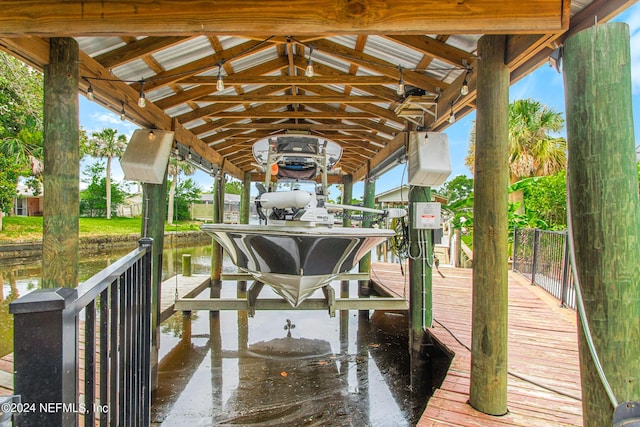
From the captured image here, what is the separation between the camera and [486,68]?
8.01ft

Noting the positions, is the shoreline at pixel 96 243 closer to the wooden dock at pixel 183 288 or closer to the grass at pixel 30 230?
the grass at pixel 30 230

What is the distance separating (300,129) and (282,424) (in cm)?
427

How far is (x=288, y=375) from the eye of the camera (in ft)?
15.9

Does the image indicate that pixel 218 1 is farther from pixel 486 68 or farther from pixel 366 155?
pixel 366 155

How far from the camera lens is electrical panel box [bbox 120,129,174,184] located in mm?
3963

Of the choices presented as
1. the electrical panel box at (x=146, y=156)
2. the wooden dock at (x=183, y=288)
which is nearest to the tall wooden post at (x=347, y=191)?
the wooden dock at (x=183, y=288)

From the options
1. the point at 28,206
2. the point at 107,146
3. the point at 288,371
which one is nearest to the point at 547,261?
the point at 288,371

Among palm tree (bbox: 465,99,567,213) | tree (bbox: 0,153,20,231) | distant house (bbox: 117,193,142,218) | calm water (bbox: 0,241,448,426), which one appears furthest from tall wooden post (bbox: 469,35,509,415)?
distant house (bbox: 117,193,142,218)

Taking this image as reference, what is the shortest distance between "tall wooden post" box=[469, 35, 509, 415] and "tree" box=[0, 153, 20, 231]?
1614 cm

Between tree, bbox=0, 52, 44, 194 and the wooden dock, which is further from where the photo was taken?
tree, bbox=0, 52, 44, 194

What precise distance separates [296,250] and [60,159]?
1989 mm

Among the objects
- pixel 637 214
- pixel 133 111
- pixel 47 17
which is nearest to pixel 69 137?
pixel 47 17

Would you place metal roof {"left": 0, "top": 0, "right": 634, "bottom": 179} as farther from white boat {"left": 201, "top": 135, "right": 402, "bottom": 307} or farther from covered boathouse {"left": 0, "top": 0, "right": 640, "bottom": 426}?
white boat {"left": 201, "top": 135, "right": 402, "bottom": 307}

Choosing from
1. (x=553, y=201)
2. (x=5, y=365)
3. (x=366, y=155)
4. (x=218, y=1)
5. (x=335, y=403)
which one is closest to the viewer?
(x=218, y=1)
